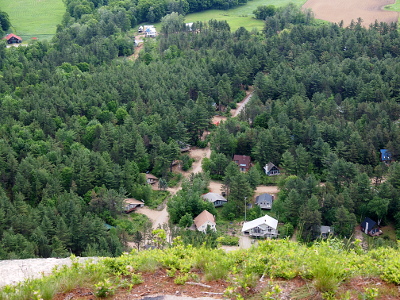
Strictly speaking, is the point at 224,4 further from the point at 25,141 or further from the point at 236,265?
the point at 236,265

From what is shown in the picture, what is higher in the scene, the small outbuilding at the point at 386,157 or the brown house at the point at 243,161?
the small outbuilding at the point at 386,157

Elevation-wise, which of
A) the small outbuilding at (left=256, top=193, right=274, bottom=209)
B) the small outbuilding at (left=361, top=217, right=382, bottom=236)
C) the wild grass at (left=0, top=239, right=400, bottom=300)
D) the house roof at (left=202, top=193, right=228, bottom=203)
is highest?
the wild grass at (left=0, top=239, right=400, bottom=300)

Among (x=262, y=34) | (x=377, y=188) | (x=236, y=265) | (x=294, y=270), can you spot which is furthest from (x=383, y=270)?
(x=262, y=34)

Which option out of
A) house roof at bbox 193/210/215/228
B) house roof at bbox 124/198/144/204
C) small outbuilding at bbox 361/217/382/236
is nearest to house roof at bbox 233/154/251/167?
house roof at bbox 193/210/215/228

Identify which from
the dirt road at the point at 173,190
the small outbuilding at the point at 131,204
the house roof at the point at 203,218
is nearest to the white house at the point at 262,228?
the house roof at the point at 203,218

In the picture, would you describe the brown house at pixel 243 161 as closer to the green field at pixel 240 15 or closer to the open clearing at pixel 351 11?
the green field at pixel 240 15

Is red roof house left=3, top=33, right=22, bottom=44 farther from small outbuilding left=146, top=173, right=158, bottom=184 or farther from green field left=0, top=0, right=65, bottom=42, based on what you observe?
small outbuilding left=146, top=173, right=158, bottom=184
